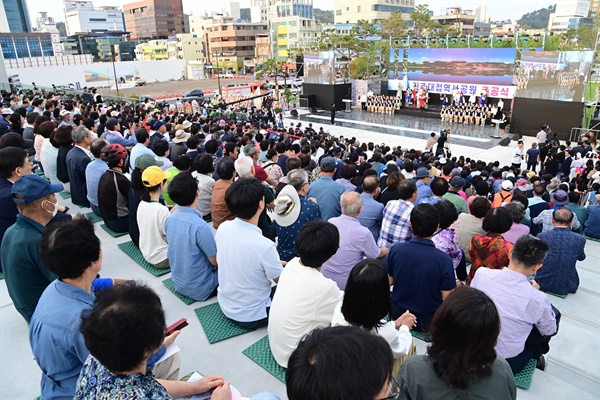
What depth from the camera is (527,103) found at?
17000 mm

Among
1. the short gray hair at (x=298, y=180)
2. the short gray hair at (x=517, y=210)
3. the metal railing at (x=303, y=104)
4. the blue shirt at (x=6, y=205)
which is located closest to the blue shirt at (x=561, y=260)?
the short gray hair at (x=517, y=210)

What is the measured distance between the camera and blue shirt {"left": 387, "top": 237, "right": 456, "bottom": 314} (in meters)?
2.67

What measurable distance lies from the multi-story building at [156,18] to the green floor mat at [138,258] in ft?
327

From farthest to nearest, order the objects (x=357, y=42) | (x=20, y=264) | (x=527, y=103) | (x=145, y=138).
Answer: (x=357, y=42) → (x=527, y=103) → (x=145, y=138) → (x=20, y=264)

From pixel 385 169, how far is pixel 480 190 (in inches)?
70.7

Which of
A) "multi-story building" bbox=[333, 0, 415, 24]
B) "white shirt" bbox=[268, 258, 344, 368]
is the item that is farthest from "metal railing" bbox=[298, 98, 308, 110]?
"multi-story building" bbox=[333, 0, 415, 24]

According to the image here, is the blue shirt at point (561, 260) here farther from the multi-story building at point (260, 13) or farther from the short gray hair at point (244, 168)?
the multi-story building at point (260, 13)

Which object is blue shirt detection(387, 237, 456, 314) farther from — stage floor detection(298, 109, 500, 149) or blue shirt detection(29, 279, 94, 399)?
stage floor detection(298, 109, 500, 149)

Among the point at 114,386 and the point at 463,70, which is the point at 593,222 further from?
the point at 463,70

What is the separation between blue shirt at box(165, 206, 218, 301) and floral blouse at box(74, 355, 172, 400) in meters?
1.68

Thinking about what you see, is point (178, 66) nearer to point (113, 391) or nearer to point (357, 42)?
point (357, 42)

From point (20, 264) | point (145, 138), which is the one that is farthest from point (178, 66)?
point (20, 264)

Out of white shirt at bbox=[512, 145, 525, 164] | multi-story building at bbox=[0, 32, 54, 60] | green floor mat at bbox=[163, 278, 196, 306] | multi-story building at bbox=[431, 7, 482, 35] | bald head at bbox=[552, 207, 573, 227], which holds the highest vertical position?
multi-story building at bbox=[431, 7, 482, 35]

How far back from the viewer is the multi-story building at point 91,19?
102812mm
